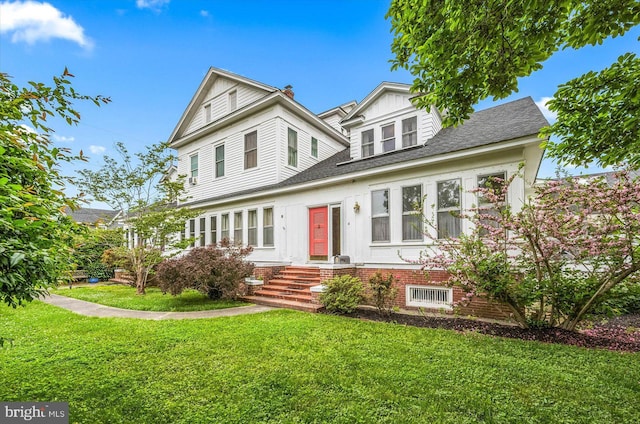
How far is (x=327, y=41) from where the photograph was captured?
13.1 metres

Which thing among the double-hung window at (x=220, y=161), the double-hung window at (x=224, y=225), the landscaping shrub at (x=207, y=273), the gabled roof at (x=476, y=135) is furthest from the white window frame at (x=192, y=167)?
the landscaping shrub at (x=207, y=273)

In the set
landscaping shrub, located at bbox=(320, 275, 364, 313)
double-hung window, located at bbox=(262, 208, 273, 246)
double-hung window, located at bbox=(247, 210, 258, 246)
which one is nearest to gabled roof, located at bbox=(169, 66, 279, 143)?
double-hung window, located at bbox=(262, 208, 273, 246)

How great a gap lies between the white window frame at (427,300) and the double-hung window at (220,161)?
968 centimetres

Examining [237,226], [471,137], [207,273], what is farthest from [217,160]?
[471,137]

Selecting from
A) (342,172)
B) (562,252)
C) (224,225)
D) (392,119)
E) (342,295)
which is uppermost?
(392,119)

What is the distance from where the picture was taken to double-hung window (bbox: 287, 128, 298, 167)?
12.2m

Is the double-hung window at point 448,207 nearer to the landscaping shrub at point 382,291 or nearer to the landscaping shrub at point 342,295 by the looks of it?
the landscaping shrub at point 382,291

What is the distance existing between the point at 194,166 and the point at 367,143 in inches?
360

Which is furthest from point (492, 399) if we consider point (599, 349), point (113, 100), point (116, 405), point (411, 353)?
point (113, 100)

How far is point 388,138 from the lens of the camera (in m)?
9.98

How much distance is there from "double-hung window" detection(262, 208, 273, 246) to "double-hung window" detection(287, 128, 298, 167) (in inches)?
86.7

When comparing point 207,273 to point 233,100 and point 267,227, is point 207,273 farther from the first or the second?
point 233,100

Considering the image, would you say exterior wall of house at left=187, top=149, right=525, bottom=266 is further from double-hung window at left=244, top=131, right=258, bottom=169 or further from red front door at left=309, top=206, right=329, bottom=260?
double-hung window at left=244, top=131, right=258, bottom=169

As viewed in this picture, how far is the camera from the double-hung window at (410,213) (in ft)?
27.0
